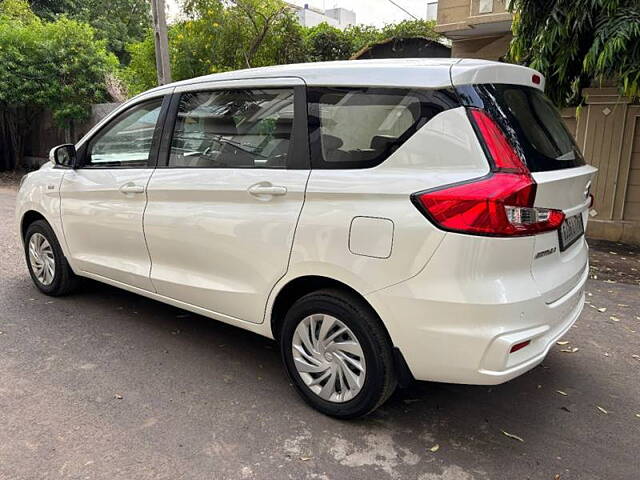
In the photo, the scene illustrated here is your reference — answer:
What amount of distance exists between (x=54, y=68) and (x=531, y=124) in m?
12.9

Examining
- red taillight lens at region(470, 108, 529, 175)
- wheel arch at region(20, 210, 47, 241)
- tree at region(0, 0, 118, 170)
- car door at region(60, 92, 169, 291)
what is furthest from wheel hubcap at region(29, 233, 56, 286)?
tree at region(0, 0, 118, 170)

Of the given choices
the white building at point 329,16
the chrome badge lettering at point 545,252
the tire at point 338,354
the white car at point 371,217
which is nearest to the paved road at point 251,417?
the tire at point 338,354

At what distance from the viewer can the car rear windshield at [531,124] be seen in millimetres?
2531

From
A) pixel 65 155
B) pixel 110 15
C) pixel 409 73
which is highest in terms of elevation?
pixel 110 15

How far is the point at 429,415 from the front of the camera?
9.96ft

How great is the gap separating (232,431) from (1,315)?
8.69ft

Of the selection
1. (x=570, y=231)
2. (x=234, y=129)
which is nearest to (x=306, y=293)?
(x=234, y=129)

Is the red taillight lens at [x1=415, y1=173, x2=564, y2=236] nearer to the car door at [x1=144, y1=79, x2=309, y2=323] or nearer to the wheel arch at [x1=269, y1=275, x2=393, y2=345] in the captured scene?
the wheel arch at [x1=269, y1=275, x2=393, y2=345]

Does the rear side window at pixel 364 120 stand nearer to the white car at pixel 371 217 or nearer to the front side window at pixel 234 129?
the white car at pixel 371 217

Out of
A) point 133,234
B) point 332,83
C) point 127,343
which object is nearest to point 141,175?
point 133,234

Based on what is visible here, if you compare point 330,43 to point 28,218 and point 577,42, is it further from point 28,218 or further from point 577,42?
point 28,218

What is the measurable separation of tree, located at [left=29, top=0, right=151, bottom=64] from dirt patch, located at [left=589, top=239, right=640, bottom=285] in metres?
24.3

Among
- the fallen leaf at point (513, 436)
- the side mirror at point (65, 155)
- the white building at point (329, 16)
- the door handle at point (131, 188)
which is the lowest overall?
the fallen leaf at point (513, 436)

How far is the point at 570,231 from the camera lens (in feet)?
9.27
